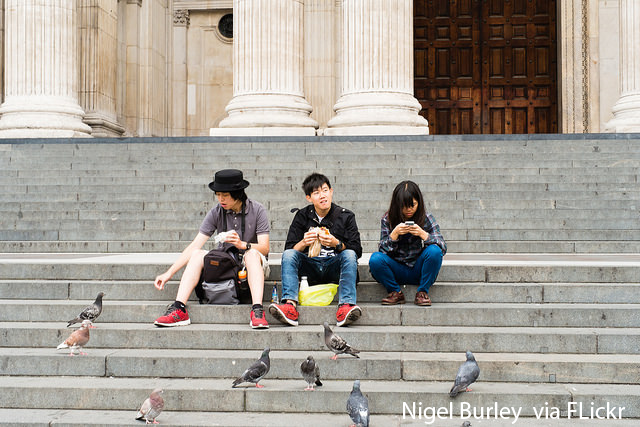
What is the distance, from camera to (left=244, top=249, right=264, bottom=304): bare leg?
662 centimetres

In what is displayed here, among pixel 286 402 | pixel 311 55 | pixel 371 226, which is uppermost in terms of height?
pixel 311 55

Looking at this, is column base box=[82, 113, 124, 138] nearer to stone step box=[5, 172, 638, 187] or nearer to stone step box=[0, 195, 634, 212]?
stone step box=[5, 172, 638, 187]

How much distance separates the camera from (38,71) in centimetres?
1703

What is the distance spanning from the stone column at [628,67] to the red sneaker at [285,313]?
1225 cm

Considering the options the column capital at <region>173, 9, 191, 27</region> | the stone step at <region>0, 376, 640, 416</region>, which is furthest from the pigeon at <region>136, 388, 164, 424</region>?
the column capital at <region>173, 9, 191, 27</region>

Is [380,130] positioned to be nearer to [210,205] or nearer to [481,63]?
[210,205]

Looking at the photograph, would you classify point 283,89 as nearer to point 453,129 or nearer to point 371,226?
point 371,226

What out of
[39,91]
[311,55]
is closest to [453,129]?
[311,55]

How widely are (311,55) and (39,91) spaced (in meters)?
7.81

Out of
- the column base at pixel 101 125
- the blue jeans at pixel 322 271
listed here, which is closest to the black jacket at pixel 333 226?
the blue jeans at pixel 322 271

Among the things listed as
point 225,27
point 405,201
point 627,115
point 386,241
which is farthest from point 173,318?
point 225,27

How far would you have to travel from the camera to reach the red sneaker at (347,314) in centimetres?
639

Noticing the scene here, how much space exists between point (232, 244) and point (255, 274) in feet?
1.27

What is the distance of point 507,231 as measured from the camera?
10133 millimetres
